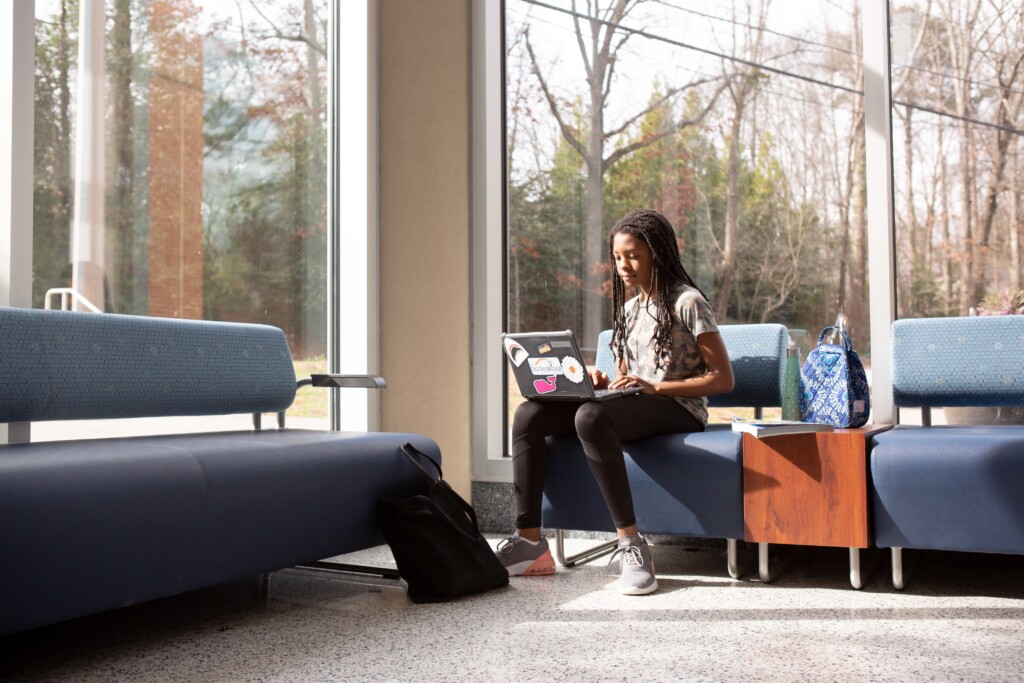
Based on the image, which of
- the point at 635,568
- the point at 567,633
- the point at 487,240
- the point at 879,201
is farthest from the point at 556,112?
the point at 567,633

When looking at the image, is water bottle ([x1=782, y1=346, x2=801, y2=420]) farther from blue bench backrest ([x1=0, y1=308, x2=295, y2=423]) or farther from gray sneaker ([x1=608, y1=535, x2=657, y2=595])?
blue bench backrest ([x1=0, y1=308, x2=295, y2=423])

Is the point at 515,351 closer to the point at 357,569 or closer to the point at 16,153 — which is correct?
the point at 357,569

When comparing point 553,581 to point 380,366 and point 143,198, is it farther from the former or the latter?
point 143,198

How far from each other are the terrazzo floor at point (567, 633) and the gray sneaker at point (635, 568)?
45mm

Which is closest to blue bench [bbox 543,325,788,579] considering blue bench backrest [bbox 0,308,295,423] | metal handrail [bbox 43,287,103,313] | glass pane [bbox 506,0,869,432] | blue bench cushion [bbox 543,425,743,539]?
blue bench cushion [bbox 543,425,743,539]

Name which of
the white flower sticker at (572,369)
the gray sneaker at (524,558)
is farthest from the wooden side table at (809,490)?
the gray sneaker at (524,558)

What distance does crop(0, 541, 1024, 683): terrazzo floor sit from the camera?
2.10 meters

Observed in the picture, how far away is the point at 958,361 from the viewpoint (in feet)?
10.4

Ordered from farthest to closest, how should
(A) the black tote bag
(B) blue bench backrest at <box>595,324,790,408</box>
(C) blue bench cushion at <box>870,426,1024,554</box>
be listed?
(B) blue bench backrest at <box>595,324,790,408</box> → (A) the black tote bag → (C) blue bench cushion at <box>870,426,1024,554</box>

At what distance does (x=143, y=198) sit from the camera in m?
3.42

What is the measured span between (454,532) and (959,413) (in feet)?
6.03

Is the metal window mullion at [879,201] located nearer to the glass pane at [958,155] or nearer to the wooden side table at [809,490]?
the glass pane at [958,155]

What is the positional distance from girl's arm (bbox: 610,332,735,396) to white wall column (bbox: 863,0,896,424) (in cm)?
76

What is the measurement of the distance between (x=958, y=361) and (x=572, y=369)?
4.11ft
